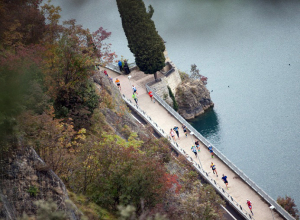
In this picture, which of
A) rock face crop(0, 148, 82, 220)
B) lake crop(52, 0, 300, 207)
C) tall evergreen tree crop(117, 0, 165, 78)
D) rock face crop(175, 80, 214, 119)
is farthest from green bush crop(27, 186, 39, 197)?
rock face crop(175, 80, 214, 119)

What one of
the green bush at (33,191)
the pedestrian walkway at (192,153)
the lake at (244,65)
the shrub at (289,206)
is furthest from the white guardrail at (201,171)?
the green bush at (33,191)

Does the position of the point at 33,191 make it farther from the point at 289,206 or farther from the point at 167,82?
the point at 167,82

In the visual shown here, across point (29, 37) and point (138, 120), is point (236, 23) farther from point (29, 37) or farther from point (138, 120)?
point (29, 37)

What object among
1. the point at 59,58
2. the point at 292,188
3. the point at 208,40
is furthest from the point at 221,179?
the point at 208,40

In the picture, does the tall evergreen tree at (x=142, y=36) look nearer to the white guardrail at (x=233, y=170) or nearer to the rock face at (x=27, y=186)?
the white guardrail at (x=233, y=170)

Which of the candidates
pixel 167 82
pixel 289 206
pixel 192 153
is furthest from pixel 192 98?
pixel 289 206

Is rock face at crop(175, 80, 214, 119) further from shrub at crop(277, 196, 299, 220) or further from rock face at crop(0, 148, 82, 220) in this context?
rock face at crop(0, 148, 82, 220)
